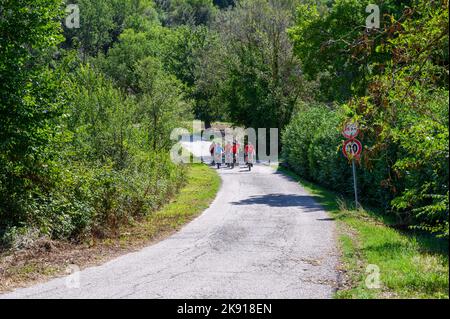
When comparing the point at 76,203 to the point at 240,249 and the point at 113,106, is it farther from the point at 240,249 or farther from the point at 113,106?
the point at 113,106

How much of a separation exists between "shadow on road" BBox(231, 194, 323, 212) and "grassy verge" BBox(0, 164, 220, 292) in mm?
2034

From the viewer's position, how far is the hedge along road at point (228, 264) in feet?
27.5

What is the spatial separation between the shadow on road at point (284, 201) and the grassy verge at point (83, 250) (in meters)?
2.03

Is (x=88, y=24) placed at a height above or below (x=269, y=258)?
above

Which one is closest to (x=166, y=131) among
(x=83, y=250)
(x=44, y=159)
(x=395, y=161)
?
(x=395, y=161)

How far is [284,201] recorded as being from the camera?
68.1ft

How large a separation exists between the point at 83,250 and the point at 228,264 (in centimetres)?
368

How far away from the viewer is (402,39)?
9.60m

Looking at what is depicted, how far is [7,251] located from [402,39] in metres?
8.48

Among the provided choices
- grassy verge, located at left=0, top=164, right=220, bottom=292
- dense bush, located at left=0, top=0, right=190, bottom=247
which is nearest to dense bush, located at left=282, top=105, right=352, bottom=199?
grassy verge, located at left=0, top=164, right=220, bottom=292

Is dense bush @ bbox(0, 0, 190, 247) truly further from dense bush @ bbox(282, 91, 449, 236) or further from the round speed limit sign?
the round speed limit sign

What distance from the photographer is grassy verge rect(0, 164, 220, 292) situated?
9.91m

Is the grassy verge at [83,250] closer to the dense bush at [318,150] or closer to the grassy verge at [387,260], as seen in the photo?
the grassy verge at [387,260]
